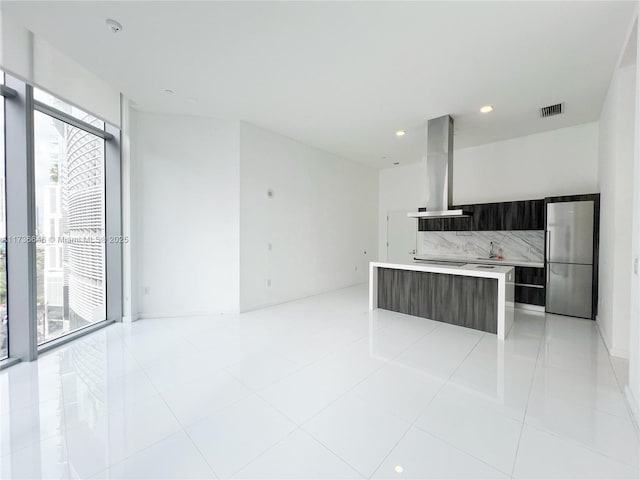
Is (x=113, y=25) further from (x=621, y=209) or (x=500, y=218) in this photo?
(x=500, y=218)

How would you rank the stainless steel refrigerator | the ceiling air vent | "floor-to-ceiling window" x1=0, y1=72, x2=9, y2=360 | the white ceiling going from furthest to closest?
the stainless steel refrigerator
the ceiling air vent
"floor-to-ceiling window" x1=0, y1=72, x2=9, y2=360
the white ceiling

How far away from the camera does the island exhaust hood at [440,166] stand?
4.29 meters

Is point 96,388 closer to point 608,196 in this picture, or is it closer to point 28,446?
point 28,446

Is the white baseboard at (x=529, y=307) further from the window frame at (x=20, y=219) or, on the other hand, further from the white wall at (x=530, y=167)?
the window frame at (x=20, y=219)

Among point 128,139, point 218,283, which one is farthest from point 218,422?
point 128,139

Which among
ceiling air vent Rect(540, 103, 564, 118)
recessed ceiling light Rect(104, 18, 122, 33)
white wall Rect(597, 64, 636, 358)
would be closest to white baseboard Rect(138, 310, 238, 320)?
recessed ceiling light Rect(104, 18, 122, 33)

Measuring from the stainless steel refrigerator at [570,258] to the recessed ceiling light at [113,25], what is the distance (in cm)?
604

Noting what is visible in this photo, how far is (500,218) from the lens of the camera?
5062 mm

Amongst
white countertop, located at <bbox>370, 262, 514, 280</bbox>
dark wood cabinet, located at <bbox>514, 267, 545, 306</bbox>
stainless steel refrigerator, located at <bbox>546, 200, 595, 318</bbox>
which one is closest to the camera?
white countertop, located at <bbox>370, 262, 514, 280</bbox>

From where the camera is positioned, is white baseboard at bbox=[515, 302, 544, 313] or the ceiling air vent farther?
white baseboard at bbox=[515, 302, 544, 313]

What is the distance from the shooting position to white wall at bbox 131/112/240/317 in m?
4.22

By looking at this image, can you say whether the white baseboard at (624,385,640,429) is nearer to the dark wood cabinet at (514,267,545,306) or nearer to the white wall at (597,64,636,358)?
the white wall at (597,64,636,358)

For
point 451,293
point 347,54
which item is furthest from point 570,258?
point 347,54

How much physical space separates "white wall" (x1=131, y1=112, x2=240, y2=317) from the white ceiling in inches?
16.7
